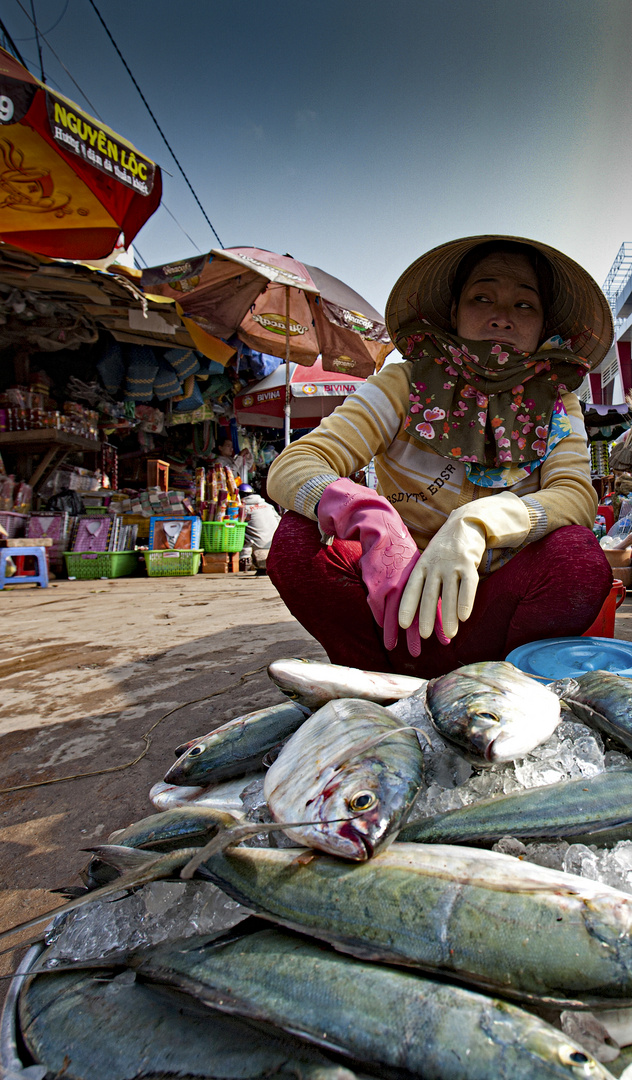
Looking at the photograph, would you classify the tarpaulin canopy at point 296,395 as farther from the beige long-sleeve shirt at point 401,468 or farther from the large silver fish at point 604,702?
the large silver fish at point 604,702

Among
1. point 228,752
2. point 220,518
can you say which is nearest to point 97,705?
point 228,752

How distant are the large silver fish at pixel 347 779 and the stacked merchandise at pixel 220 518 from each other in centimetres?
924

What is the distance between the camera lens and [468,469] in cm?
199

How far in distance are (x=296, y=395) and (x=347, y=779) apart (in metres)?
10.2

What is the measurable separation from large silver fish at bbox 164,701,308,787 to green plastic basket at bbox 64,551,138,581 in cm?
839

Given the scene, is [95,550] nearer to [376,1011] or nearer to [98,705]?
[98,705]

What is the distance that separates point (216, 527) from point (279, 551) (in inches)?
328

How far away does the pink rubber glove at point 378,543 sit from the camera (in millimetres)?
1514

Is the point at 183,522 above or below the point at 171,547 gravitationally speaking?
above

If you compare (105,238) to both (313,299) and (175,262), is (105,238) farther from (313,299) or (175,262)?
(313,299)

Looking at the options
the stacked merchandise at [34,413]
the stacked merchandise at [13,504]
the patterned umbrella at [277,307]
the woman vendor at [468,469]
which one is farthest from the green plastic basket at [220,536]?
the woman vendor at [468,469]

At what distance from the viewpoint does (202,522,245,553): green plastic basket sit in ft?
33.1

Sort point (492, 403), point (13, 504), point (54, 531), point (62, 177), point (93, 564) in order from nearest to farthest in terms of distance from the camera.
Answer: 1. point (492, 403)
2. point (62, 177)
3. point (13, 504)
4. point (54, 531)
5. point (93, 564)

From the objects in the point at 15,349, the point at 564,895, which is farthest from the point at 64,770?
the point at 15,349
